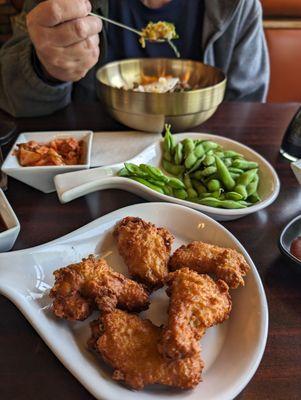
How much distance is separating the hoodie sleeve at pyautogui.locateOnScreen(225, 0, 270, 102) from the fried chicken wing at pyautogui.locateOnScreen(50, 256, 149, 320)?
1608mm

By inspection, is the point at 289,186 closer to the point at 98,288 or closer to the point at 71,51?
the point at 98,288

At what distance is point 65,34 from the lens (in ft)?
4.31

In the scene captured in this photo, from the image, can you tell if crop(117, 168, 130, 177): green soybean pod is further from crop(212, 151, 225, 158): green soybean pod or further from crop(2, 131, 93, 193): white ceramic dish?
crop(212, 151, 225, 158): green soybean pod

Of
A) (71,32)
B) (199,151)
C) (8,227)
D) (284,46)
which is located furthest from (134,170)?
(284,46)

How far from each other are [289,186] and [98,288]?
81 centimetres

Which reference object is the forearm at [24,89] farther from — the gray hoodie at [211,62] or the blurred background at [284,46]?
the blurred background at [284,46]

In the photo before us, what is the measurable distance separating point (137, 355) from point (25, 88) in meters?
1.34

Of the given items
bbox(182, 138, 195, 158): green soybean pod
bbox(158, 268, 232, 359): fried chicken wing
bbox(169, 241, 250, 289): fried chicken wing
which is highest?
bbox(158, 268, 232, 359): fried chicken wing

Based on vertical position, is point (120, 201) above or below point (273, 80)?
above

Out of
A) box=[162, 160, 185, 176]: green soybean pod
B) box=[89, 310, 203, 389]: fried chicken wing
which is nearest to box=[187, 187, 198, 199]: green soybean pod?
box=[162, 160, 185, 176]: green soybean pod

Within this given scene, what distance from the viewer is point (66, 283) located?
76cm

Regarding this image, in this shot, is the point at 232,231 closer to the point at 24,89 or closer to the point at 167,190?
the point at 167,190

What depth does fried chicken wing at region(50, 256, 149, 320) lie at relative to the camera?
732 millimetres

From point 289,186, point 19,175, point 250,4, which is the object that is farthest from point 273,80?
point 19,175
